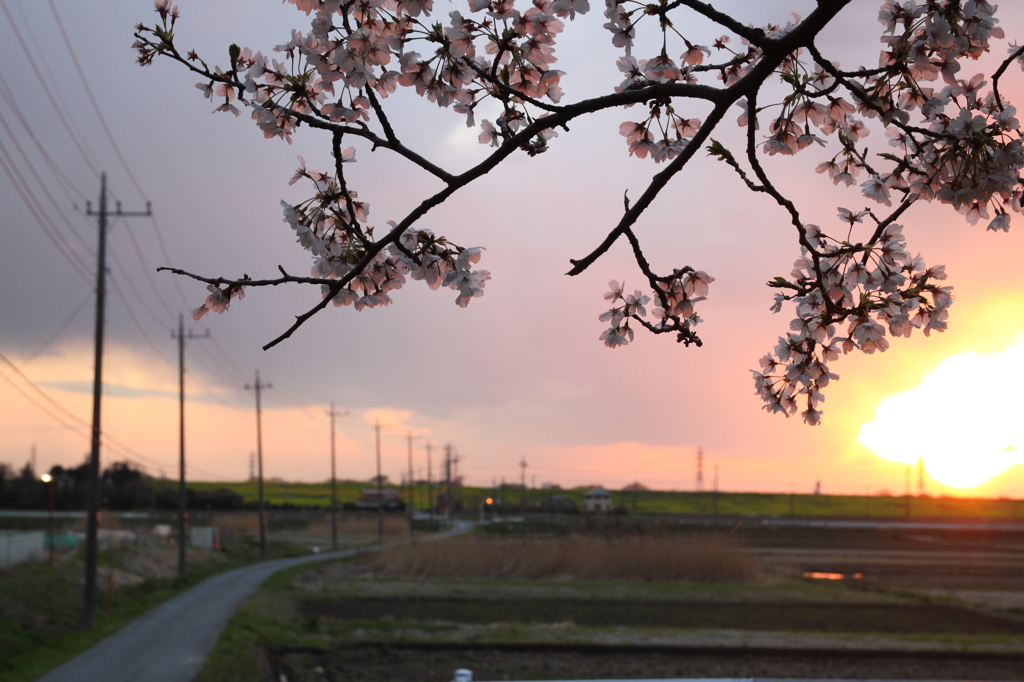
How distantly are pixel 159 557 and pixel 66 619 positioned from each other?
634 inches

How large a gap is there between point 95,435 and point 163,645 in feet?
23.0

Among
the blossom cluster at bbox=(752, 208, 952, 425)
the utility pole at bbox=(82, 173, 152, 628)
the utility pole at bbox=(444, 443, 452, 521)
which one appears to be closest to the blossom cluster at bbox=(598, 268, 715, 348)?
the blossom cluster at bbox=(752, 208, 952, 425)

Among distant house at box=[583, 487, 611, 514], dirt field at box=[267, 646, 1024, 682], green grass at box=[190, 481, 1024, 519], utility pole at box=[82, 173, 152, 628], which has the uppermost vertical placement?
utility pole at box=[82, 173, 152, 628]

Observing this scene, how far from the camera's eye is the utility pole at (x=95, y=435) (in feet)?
58.0

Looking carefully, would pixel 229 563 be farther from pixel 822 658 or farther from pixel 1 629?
pixel 822 658

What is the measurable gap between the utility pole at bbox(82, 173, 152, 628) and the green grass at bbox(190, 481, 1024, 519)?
73318 mm

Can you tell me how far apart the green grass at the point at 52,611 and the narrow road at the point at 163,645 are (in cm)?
38

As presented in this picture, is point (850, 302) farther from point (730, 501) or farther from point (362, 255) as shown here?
point (730, 501)

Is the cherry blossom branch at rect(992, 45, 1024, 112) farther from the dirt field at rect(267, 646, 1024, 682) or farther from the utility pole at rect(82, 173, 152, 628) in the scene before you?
the utility pole at rect(82, 173, 152, 628)

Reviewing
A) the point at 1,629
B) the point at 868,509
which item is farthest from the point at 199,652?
the point at 868,509

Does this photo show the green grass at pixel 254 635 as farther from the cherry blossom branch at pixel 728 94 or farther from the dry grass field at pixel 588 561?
the cherry blossom branch at pixel 728 94

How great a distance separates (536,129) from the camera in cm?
245

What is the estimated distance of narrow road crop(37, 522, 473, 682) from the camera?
11.9 meters

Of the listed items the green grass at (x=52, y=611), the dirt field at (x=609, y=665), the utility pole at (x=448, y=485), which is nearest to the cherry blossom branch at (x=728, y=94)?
the dirt field at (x=609, y=665)
